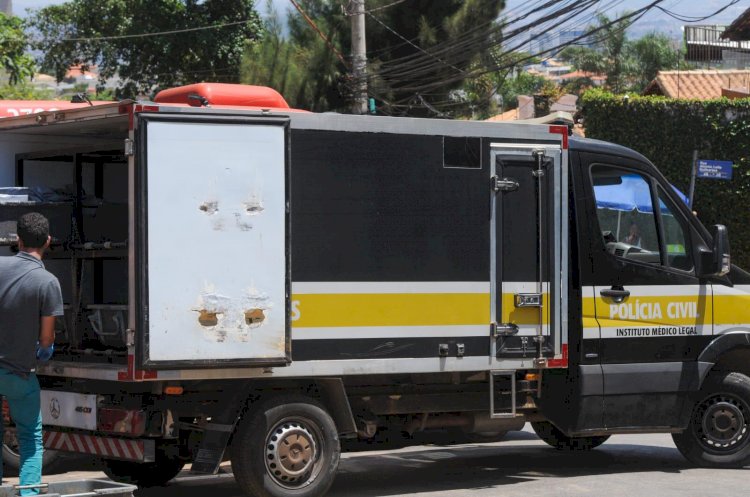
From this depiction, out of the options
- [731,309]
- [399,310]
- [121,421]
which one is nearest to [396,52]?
[731,309]

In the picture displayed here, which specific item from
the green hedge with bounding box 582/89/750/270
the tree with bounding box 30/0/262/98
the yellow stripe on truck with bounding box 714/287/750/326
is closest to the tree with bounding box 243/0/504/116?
the green hedge with bounding box 582/89/750/270

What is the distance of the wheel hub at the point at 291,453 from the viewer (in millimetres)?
A: 8070

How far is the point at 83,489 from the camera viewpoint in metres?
6.64

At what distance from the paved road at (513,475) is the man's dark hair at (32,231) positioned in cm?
256

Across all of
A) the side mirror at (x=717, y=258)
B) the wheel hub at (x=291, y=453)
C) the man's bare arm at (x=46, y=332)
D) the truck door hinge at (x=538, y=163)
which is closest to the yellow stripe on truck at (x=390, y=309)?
the wheel hub at (x=291, y=453)

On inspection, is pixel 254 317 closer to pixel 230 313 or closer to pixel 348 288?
pixel 230 313

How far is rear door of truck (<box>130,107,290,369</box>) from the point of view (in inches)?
295

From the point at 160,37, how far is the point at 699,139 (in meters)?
13.8

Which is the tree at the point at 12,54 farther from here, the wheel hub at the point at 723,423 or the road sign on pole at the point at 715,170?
the wheel hub at the point at 723,423

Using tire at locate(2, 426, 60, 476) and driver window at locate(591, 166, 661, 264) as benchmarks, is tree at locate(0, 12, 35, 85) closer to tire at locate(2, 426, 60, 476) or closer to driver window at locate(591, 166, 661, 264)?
tire at locate(2, 426, 60, 476)

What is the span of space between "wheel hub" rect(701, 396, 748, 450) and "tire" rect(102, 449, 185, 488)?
426cm

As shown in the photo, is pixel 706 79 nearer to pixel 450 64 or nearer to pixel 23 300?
pixel 450 64

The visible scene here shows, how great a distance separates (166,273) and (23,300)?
0.87 meters

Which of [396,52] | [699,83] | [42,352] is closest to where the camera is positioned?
[42,352]
